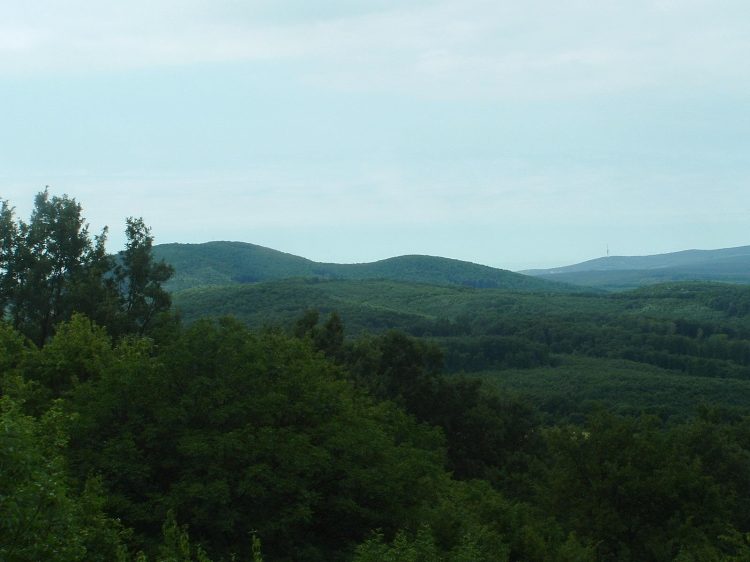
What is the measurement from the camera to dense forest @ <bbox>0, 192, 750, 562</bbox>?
14.4m

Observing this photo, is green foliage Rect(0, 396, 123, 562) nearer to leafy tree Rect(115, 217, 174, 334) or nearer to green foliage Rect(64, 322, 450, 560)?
green foliage Rect(64, 322, 450, 560)

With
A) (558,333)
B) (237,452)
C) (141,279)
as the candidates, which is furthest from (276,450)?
(558,333)

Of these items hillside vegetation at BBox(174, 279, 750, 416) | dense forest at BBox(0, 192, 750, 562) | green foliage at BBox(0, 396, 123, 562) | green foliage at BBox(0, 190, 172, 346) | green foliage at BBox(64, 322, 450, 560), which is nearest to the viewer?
green foliage at BBox(0, 396, 123, 562)

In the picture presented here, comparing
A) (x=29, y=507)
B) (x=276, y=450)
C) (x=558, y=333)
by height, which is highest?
(x=29, y=507)

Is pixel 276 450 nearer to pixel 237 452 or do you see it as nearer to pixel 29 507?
pixel 237 452

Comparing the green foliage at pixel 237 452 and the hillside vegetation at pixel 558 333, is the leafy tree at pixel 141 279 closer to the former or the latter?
the green foliage at pixel 237 452

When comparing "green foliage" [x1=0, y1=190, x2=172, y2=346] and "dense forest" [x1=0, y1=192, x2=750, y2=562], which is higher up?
"green foliage" [x1=0, y1=190, x2=172, y2=346]

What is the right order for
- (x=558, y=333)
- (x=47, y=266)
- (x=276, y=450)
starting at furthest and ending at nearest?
(x=558, y=333), (x=47, y=266), (x=276, y=450)

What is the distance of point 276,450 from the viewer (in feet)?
57.0

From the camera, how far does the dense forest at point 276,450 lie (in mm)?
14359

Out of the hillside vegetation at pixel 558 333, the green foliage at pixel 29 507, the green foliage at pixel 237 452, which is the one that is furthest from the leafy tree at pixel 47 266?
the hillside vegetation at pixel 558 333

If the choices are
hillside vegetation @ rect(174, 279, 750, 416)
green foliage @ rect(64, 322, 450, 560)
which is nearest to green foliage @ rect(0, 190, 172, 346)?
green foliage @ rect(64, 322, 450, 560)

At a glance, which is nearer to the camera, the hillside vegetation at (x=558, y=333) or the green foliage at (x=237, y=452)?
the green foliage at (x=237, y=452)

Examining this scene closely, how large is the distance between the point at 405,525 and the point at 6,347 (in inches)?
499
